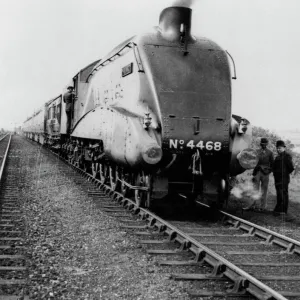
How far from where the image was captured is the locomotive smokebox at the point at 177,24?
759 centimetres

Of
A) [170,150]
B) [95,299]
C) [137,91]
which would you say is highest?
[137,91]

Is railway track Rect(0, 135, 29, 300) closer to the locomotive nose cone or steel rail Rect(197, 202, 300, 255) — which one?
the locomotive nose cone

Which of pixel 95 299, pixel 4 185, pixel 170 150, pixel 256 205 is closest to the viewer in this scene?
pixel 95 299

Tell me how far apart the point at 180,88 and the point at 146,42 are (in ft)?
3.48

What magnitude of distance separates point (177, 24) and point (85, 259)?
4.62 meters

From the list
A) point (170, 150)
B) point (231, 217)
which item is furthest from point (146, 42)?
point (231, 217)

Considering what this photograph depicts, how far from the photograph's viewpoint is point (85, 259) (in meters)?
4.89

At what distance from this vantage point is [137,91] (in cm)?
741

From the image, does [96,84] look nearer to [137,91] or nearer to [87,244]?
[137,91]

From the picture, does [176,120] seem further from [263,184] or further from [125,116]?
[263,184]

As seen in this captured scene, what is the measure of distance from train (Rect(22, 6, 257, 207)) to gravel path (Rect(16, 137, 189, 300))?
1.21 meters

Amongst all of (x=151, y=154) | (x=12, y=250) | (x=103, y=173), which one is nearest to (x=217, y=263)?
(x=151, y=154)

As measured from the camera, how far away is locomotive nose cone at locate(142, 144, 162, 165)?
6.43 m

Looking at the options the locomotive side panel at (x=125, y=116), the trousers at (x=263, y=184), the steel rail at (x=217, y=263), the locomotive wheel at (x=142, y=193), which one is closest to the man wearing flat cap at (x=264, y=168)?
the trousers at (x=263, y=184)
